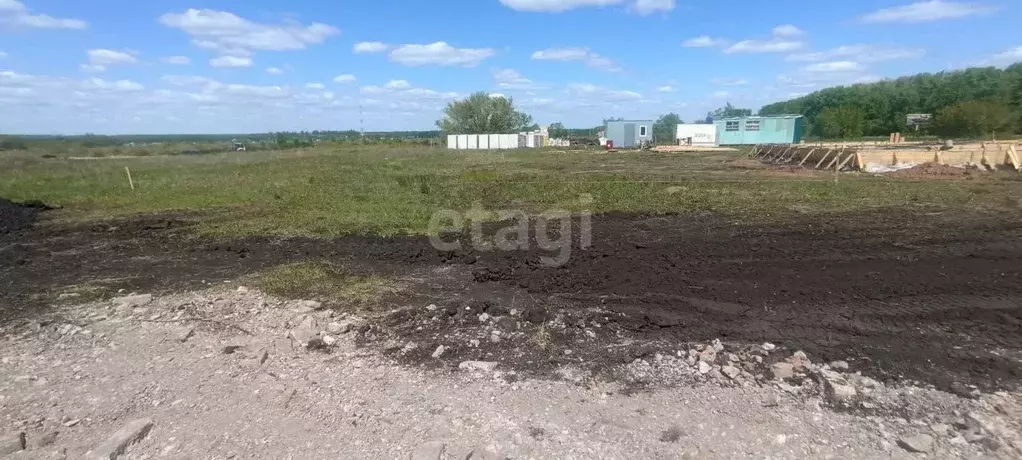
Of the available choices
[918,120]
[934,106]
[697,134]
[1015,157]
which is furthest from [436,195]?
[934,106]

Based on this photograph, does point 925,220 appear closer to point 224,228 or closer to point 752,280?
point 752,280

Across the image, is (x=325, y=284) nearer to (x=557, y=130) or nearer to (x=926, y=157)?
(x=926, y=157)

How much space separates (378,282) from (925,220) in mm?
10682

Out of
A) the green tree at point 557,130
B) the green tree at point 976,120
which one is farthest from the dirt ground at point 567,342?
the green tree at point 557,130

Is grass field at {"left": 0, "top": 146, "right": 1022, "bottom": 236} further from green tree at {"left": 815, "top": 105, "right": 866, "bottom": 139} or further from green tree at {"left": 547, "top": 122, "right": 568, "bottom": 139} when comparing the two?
green tree at {"left": 547, "top": 122, "right": 568, "bottom": 139}

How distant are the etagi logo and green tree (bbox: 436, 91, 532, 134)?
2744 inches

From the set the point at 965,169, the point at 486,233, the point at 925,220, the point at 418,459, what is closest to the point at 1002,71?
the point at 965,169

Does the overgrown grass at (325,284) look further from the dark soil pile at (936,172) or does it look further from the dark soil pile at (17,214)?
the dark soil pile at (936,172)

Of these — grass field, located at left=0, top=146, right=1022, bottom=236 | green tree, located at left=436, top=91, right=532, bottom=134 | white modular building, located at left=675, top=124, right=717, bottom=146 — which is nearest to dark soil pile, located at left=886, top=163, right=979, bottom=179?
grass field, located at left=0, top=146, right=1022, bottom=236

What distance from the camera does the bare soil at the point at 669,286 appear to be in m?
5.08

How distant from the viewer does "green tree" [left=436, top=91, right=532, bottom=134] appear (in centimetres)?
8231

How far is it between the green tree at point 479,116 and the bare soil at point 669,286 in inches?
2861

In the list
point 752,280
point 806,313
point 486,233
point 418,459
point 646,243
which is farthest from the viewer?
point 486,233

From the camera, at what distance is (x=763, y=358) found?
15.9ft
